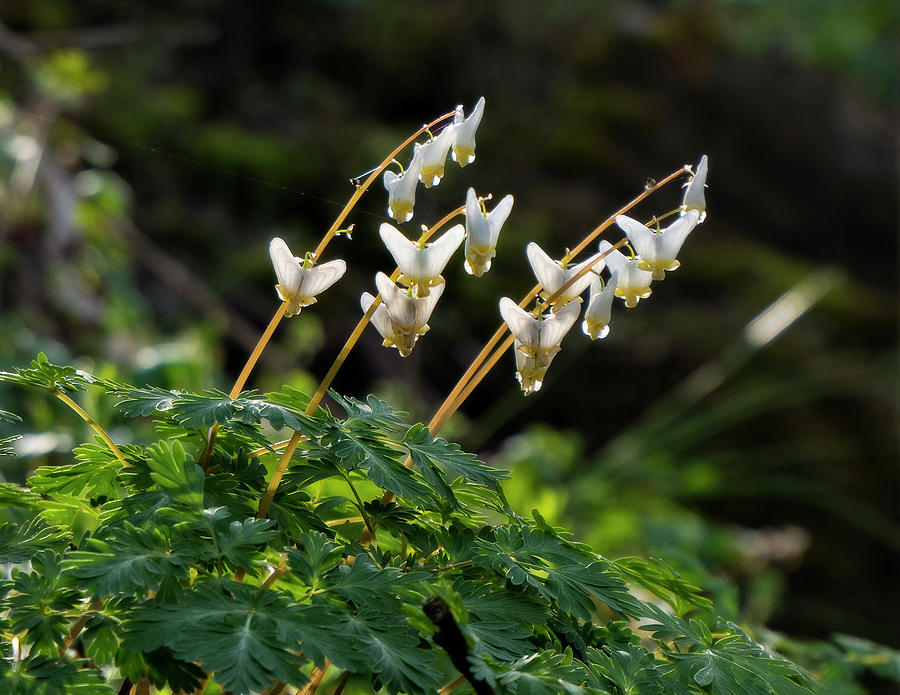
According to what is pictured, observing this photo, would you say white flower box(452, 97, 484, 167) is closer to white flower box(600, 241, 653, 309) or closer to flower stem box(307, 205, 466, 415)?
flower stem box(307, 205, 466, 415)

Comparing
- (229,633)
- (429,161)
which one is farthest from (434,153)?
(229,633)

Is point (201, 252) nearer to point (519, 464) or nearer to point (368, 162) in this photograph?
point (368, 162)

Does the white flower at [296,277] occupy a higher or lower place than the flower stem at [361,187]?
lower

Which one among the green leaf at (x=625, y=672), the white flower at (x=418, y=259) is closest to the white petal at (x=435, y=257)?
the white flower at (x=418, y=259)

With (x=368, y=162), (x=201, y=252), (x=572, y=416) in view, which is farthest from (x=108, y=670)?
(x=368, y=162)

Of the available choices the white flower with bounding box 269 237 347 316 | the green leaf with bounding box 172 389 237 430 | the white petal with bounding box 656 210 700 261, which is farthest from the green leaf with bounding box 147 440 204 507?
the white petal with bounding box 656 210 700 261

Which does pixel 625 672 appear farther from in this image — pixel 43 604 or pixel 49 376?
pixel 49 376

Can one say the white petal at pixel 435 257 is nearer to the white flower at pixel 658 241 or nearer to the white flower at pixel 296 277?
the white flower at pixel 296 277
